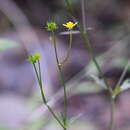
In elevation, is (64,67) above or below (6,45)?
below

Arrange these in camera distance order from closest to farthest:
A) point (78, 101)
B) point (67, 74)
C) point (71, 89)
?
1. point (71, 89)
2. point (78, 101)
3. point (67, 74)

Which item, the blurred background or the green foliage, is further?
the blurred background

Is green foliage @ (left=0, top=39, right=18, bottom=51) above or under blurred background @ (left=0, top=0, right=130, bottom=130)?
above

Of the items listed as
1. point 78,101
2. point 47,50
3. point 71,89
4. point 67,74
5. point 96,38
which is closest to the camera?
point 71,89

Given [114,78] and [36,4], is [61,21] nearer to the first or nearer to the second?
[36,4]

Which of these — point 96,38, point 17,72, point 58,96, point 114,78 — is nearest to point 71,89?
point 58,96

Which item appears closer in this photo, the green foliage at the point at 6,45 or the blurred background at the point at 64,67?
the green foliage at the point at 6,45

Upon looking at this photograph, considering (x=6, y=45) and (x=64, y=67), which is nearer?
(x=6, y=45)

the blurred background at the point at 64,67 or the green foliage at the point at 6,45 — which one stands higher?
the green foliage at the point at 6,45
